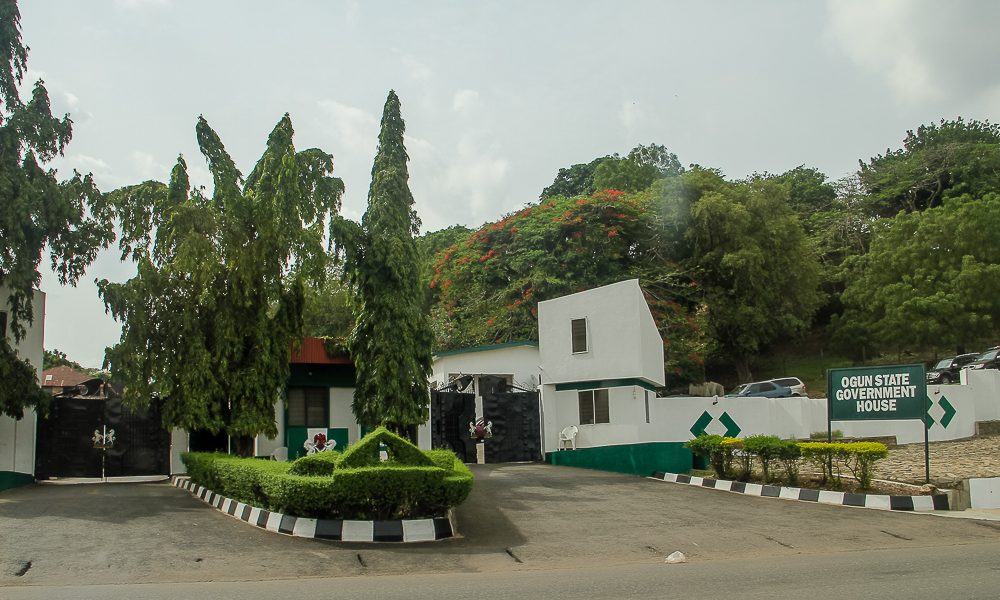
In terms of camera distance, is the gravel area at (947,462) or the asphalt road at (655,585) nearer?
the asphalt road at (655,585)

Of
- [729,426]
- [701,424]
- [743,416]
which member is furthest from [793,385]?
[701,424]

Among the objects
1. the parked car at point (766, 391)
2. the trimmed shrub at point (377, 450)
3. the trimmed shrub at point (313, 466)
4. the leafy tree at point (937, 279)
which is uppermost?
the leafy tree at point (937, 279)

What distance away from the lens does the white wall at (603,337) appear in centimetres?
2233

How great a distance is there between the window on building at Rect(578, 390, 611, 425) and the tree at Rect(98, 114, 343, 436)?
26.1ft

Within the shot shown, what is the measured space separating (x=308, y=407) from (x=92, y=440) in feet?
16.0

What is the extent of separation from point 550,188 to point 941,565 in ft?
153

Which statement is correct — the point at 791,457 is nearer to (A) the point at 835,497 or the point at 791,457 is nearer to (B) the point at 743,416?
(A) the point at 835,497

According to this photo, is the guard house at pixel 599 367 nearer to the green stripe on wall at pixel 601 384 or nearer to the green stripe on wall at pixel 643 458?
the green stripe on wall at pixel 601 384

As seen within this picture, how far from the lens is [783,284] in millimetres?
40125

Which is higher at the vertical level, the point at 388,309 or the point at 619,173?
the point at 619,173

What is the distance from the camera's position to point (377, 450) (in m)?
12.0

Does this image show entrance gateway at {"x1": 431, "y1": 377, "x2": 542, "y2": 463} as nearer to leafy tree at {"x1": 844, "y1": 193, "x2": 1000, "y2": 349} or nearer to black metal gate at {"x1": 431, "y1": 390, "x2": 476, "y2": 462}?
black metal gate at {"x1": 431, "y1": 390, "x2": 476, "y2": 462}

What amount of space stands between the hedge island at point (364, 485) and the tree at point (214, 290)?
19.2 ft

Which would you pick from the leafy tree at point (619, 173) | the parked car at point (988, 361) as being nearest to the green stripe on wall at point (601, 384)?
the parked car at point (988, 361)
